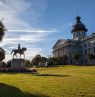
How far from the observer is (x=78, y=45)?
158000mm

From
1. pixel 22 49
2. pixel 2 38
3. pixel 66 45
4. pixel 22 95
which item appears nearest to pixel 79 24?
pixel 66 45

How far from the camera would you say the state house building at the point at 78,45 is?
145750 millimetres

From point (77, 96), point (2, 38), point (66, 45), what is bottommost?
point (77, 96)

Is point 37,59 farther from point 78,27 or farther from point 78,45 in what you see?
point 78,27

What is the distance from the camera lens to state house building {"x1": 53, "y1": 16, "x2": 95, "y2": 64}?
146 m

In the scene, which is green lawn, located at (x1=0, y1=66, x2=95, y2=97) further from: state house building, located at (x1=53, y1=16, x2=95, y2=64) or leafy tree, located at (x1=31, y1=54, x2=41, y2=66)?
leafy tree, located at (x1=31, y1=54, x2=41, y2=66)

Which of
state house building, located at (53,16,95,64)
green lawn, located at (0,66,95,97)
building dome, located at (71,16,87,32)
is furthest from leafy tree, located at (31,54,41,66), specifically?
green lawn, located at (0,66,95,97)

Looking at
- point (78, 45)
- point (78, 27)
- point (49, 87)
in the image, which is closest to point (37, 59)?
point (78, 45)

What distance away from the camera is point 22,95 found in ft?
60.2

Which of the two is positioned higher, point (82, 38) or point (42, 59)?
point (82, 38)

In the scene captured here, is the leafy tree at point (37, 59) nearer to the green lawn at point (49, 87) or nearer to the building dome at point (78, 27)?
the building dome at point (78, 27)

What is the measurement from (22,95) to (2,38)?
13.7m

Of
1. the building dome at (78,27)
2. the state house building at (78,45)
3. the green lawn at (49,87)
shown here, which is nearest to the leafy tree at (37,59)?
the state house building at (78,45)

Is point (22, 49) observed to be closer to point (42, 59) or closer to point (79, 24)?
point (42, 59)
